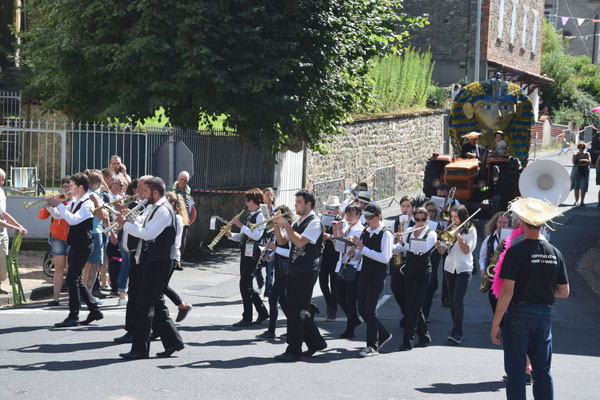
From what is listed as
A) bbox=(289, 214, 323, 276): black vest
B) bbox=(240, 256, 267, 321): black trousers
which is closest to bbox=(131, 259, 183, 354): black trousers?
bbox=(289, 214, 323, 276): black vest

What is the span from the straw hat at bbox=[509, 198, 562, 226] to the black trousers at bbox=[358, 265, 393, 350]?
280 centimetres

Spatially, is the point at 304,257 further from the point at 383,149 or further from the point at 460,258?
the point at 383,149

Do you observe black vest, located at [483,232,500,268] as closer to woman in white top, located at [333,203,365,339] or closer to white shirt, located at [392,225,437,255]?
white shirt, located at [392,225,437,255]

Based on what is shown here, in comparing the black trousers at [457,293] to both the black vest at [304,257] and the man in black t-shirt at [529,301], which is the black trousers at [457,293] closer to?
the black vest at [304,257]

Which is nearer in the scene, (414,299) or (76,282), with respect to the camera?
(414,299)

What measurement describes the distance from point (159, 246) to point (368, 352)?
8.48ft

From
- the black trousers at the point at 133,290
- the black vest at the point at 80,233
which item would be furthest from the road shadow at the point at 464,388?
the black vest at the point at 80,233

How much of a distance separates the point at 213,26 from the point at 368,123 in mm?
10425

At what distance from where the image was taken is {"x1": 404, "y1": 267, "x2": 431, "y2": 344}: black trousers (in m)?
9.67

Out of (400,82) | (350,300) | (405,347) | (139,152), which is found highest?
(400,82)

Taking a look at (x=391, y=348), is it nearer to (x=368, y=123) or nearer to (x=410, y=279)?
(x=410, y=279)

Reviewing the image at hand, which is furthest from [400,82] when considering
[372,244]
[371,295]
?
[371,295]

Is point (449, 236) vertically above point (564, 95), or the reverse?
point (564, 95)

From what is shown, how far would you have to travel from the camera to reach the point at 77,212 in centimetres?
1030
